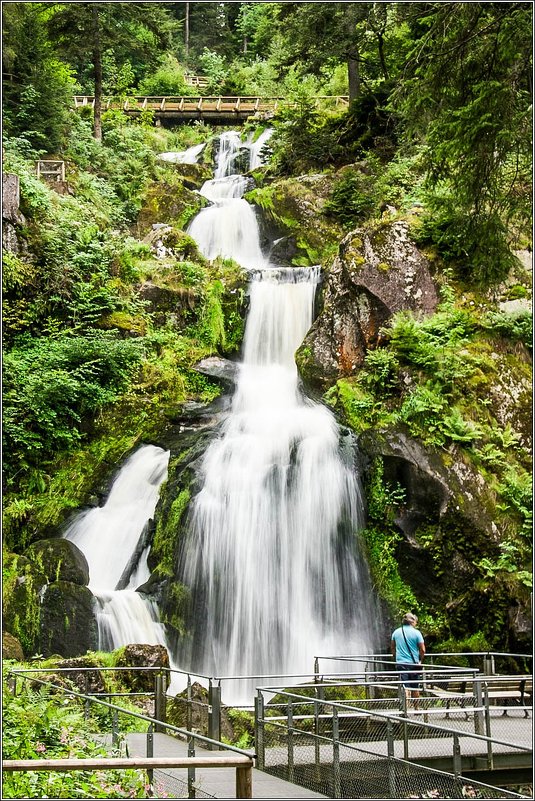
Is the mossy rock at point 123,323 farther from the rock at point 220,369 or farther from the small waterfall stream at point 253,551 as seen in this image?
the small waterfall stream at point 253,551

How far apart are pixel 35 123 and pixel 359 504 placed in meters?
13.9

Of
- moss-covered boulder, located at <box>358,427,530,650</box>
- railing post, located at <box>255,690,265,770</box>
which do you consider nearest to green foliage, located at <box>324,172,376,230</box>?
moss-covered boulder, located at <box>358,427,530,650</box>

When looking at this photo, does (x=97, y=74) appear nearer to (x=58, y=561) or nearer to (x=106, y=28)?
(x=106, y=28)

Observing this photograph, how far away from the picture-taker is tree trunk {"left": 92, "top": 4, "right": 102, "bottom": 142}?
71.6 ft

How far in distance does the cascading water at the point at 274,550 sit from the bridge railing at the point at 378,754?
3304 millimetres

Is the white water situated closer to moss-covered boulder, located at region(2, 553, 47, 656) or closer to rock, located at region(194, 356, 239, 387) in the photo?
rock, located at region(194, 356, 239, 387)

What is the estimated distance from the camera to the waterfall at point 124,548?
1282 cm

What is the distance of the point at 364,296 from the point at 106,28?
10809 mm

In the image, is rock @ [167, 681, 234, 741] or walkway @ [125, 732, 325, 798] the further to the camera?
rock @ [167, 681, 234, 741]

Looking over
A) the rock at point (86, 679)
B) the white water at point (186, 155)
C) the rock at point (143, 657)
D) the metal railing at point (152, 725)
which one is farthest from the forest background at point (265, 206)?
the metal railing at point (152, 725)

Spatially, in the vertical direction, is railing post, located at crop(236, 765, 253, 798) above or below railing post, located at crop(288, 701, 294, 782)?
above

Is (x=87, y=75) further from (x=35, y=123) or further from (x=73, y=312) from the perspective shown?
(x=73, y=312)

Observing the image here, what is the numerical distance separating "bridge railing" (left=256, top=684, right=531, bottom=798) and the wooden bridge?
22.8 m

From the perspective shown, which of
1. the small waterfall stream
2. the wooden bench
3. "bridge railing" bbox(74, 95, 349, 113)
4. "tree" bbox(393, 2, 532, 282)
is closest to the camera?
"tree" bbox(393, 2, 532, 282)
